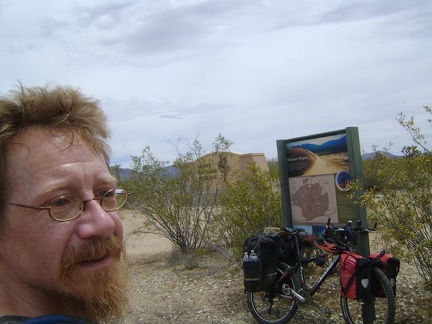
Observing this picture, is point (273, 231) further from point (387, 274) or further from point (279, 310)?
point (387, 274)

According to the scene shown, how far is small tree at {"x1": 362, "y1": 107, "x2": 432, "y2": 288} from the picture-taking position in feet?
14.4

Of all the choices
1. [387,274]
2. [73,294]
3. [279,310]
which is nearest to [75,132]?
[73,294]

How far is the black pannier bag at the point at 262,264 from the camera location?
4.68 meters

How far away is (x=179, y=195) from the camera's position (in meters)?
8.91

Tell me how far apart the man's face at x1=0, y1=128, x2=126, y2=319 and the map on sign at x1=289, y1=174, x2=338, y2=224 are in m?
4.07

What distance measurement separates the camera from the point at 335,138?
4906 millimetres

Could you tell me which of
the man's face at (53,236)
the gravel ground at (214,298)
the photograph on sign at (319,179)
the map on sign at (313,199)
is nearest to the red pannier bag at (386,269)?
the gravel ground at (214,298)

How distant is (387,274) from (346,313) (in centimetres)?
64

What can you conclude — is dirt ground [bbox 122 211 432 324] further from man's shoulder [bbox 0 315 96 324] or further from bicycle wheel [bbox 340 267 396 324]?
man's shoulder [bbox 0 315 96 324]

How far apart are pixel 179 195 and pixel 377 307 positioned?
4806mm

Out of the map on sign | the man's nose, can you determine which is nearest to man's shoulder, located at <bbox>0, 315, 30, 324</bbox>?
the man's nose

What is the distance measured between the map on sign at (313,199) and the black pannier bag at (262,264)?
68 cm

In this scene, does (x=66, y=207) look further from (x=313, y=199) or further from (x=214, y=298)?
(x=214, y=298)

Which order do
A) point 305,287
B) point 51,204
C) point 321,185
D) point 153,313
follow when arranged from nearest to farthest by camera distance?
1. point 51,204
2. point 305,287
3. point 321,185
4. point 153,313
